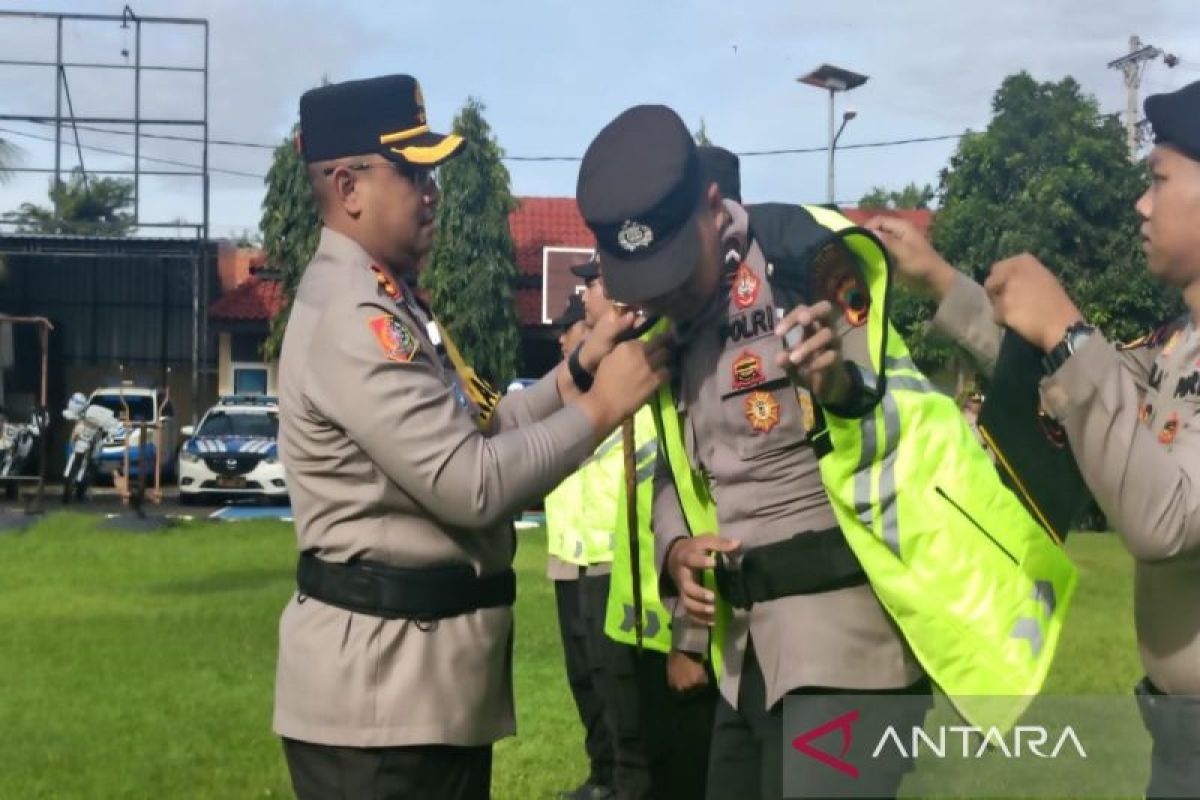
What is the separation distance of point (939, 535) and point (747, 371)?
0.60 meters

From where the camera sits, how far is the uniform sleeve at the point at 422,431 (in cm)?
298

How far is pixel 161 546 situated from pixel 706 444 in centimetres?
1517

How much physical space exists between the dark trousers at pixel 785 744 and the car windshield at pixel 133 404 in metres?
26.2

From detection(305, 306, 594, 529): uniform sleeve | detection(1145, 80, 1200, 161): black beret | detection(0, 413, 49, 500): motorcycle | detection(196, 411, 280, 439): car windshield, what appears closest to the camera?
detection(1145, 80, 1200, 161): black beret

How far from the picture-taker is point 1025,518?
280 cm

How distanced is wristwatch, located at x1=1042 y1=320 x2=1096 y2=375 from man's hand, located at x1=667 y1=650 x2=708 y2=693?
1.53m

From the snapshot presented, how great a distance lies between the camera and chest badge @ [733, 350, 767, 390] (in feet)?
10.4

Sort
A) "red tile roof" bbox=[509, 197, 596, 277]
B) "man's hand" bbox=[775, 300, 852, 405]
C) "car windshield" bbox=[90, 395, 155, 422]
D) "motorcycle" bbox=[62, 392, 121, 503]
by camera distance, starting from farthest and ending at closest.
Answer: "red tile roof" bbox=[509, 197, 596, 277]
"car windshield" bbox=[90, 395, 155, 422]
"motorcycle" bbox=[62, 392, 121, 503]
"man's hand" bbox=[775, 300, 852, 405]

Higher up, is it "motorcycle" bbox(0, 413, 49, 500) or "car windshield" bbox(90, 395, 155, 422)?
"car windshield" bbox(90, 395, 155, 422)

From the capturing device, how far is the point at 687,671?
367 cm

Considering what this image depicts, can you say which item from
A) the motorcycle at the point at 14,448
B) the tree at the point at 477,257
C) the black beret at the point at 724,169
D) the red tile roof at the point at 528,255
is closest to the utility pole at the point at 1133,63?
the red tile roof at the point at 528,255

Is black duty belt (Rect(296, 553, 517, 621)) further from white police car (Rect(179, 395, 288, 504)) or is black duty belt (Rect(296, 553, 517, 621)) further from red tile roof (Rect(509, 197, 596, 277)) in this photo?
red tile roof (Rect(509, 197, 596, 277))

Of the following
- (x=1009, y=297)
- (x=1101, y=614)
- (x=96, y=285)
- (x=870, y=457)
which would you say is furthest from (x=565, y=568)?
(x=96, y=285)

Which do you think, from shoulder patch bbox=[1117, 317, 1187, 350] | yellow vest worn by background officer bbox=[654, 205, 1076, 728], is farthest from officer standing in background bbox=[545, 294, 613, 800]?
yellow vest worn by background officer bbox=[654, 205, 1076, 728]
